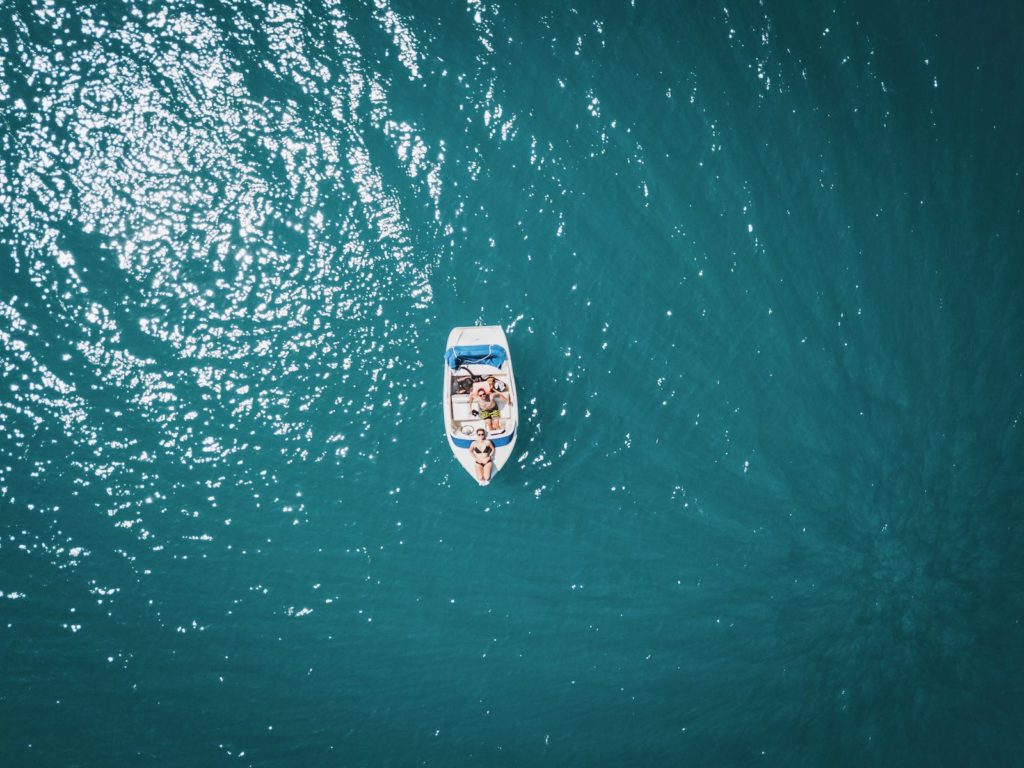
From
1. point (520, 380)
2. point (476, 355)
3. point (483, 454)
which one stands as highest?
point (476, 355)

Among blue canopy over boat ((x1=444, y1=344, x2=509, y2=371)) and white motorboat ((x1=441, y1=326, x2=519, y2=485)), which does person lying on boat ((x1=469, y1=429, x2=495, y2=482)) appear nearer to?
white motorboat ((x1=441, y1=326, x2=519, y2=485))

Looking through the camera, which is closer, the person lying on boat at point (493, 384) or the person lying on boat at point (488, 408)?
the person lying on boat at point (488, 408)

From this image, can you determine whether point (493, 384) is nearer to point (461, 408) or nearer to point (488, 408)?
point (488, 408)

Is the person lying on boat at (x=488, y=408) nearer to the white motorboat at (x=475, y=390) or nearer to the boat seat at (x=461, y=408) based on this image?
the white motorboat at (x=475, y=390)

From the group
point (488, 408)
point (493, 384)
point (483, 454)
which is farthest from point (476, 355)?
point (483, 454)

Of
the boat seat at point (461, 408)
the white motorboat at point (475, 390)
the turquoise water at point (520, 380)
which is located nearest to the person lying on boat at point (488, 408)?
the white motorboat at point (475, 390)

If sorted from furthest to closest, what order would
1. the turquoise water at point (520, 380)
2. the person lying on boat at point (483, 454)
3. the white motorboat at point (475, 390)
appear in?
the turquoise water at point (520, 380), the white motorboat at point (475, 390), the person lying on boat at point (483, 454)

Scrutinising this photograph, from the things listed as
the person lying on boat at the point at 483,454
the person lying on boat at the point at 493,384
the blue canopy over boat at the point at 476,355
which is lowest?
the person lying on boat at the point at 483,454

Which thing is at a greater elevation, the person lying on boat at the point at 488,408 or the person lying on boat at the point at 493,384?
the person lying on boat at the point at 493,384

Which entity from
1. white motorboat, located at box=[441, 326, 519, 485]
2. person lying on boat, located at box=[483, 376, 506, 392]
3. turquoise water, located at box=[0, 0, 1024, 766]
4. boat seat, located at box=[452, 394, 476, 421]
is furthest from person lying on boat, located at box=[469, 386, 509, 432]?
turquoise water, located at box=[0, 0, 1024, 766]
